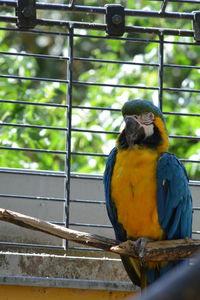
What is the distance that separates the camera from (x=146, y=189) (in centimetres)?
208

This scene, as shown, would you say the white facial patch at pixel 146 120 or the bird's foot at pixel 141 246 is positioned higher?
the white facial patch at pixel 146 120

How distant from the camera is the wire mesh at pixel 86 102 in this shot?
2.42 meters

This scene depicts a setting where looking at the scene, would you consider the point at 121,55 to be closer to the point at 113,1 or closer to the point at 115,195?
the point at 113,1

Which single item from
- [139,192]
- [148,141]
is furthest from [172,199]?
[148,141]

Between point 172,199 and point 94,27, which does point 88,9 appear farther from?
point 172,199

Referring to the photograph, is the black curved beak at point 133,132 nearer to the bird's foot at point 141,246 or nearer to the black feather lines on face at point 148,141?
the black feather lines on face at point 148,141

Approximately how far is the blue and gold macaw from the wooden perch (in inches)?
11.2

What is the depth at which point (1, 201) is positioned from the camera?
98.3 inches

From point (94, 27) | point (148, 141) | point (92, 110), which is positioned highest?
point (94, 27)

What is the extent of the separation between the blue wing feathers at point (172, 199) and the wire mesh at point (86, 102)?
1.19ft

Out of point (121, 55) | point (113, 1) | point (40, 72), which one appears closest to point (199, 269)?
point (113, 1)

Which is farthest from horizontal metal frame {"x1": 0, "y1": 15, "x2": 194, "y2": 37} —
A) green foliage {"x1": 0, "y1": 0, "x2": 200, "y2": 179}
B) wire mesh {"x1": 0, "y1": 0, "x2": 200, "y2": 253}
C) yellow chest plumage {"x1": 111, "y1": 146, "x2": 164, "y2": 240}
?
green foliage {"x1": 0, "y1": 0, "x2": 200, "y2": 179}

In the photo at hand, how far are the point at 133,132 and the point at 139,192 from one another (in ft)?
0.77

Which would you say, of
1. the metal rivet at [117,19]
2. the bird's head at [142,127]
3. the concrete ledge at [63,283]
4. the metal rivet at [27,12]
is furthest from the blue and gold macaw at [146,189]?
the metal rivet at [27,12]
